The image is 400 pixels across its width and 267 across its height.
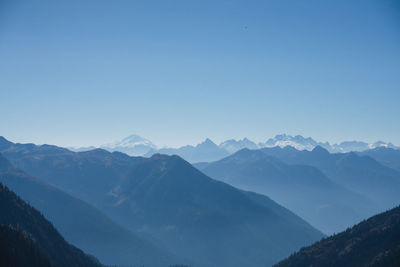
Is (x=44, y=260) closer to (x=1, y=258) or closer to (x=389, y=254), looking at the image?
(x=1, y=258)

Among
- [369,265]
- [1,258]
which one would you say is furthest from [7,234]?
[369,265]

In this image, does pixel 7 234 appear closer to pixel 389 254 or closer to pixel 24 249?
pixel 24 249

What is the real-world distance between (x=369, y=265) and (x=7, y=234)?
171 meters

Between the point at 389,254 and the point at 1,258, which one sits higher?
the point at 389,254

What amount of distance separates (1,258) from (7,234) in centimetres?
2731

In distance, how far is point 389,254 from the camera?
189 meters

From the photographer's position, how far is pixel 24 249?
564ft

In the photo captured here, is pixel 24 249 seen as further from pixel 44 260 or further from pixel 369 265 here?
pixel 369 265

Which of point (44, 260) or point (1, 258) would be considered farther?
point (44, 260)

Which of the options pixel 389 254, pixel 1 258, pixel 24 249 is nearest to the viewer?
pixel 1 258

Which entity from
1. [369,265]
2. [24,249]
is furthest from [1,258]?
[369,265]

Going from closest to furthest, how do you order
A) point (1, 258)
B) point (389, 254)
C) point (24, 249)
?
point (1, 258)
point (24, 249)
point (389, 254)

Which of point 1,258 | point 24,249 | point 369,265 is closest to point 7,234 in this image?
point 24,249

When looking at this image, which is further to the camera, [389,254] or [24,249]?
[389,254]
